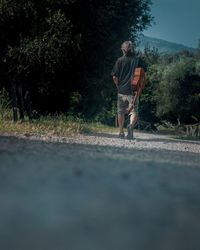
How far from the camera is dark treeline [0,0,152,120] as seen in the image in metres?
15.4

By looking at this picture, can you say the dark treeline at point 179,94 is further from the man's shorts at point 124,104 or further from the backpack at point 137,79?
the backpack at point 137,79

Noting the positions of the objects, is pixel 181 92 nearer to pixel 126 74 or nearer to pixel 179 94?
pixel 179 94

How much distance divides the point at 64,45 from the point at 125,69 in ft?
11.8

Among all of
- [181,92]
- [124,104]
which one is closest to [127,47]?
[124,104]

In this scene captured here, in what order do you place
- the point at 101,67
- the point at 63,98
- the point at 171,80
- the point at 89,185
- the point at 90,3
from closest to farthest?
the point at 89,185 → the point at 90,3 → the point at 101,67 → the point at 63,98 → the point at 171,80

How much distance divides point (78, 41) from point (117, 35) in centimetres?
479

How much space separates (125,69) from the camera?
12320mm

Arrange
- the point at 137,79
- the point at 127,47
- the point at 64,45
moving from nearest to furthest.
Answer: the point at 127,47 → the point at 137,79 → the point at 64,45

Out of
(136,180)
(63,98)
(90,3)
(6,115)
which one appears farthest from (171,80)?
(136,180)

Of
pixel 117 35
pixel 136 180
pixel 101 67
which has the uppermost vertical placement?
pixel 117 35

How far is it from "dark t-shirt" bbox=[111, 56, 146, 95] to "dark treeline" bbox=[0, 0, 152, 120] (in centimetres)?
319

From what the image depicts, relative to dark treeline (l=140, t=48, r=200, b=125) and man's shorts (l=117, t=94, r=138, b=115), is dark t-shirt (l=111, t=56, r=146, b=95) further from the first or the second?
dark treeline (l=140, t=48, r=200, b=125)

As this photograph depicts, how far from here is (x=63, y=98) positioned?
71.9 feet

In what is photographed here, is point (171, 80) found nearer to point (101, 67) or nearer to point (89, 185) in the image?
point (101, 67)
